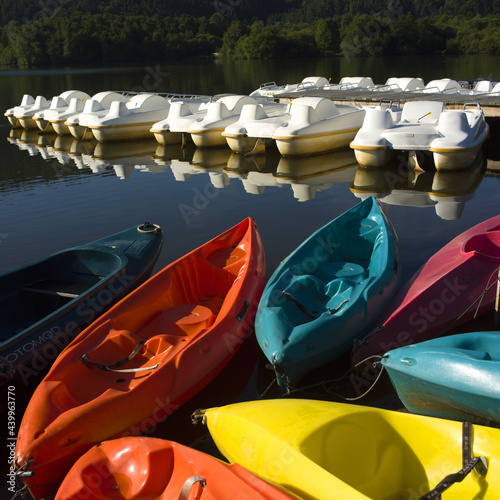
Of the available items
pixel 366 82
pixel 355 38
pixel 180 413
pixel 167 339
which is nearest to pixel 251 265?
pixel 167 339

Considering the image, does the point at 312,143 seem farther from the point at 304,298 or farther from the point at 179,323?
the point at 179,323

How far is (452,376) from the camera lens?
4.60m

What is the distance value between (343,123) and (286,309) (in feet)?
35.5

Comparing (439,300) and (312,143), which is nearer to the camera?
(439,300)

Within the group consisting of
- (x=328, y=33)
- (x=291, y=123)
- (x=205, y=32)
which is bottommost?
(x=291, y=123)

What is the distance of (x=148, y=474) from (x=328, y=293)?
3.43 metres

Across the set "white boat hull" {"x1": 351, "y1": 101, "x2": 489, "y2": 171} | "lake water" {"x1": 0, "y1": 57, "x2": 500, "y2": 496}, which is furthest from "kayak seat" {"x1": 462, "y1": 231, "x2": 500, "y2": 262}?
"white boat hull" {"x1": 351, "y1": 101, "x2": 489, "y2": 171}

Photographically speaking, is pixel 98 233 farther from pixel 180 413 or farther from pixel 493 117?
pixel 493 117

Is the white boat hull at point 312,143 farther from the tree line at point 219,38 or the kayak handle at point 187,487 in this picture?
the tree line at point 219,38

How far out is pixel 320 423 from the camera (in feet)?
13.3

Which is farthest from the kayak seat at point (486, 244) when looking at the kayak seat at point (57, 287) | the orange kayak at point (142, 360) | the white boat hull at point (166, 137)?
the white boat hull at point (166, 137)

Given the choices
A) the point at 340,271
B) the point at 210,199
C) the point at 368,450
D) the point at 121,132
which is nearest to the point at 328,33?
the point at 121,132

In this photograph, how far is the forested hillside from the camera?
55.2 meters

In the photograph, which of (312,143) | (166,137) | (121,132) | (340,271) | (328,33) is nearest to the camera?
(340,271)
